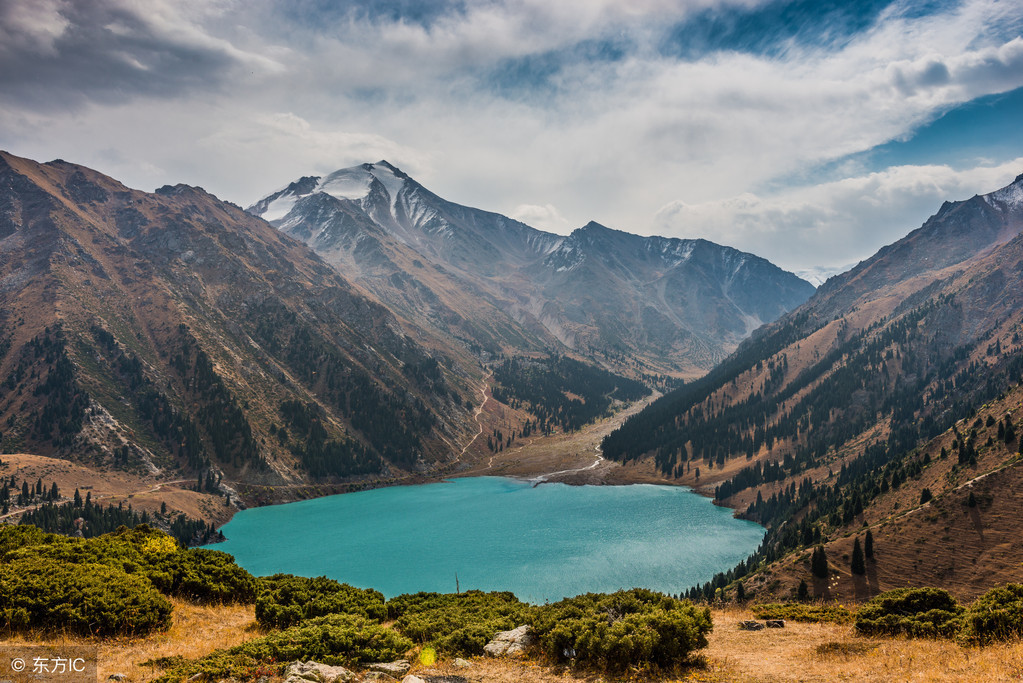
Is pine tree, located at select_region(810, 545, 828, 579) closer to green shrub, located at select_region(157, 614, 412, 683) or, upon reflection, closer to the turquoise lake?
the turquoise lake

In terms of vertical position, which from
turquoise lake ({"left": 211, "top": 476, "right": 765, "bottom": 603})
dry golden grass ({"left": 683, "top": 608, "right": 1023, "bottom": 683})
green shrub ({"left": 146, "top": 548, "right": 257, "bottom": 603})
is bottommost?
turquoise lake ({"left": 211, "top": 476, "right": 765, "bottom": 603})

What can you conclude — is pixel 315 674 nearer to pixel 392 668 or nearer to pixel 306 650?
pixel 306 650

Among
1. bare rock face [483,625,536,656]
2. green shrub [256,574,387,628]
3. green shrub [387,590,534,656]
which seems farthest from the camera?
green shrub [256,574,387,628]

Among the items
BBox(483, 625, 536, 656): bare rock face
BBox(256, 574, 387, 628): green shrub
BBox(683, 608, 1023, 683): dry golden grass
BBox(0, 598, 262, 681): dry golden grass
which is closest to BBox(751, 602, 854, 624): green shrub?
BBox(683, 608, 1023, 683): dry golden grass

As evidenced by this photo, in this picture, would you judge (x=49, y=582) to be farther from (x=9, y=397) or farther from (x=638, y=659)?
(x=9, y=397)

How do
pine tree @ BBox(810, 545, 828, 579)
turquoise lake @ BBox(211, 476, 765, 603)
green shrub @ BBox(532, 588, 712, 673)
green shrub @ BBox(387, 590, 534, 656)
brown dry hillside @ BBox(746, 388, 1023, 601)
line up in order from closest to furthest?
green shrub @ BBox(532, 588, 712, 673), green shrub @ BBox(387, 590, 534, 656), brown dry hillside @ BBox(746, 388, 1023, 601), pine tree @ BBox(810, 545, 828, 579), turquoise lake @ BBox(211, 476, 765, 603)

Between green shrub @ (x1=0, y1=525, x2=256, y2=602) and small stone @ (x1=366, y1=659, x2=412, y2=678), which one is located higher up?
green shrub @ (x1=0, y1=525, x2=256, y2=602)

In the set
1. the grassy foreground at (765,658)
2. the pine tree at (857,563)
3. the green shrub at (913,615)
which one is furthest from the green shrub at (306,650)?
the pine tree at (857,563)
